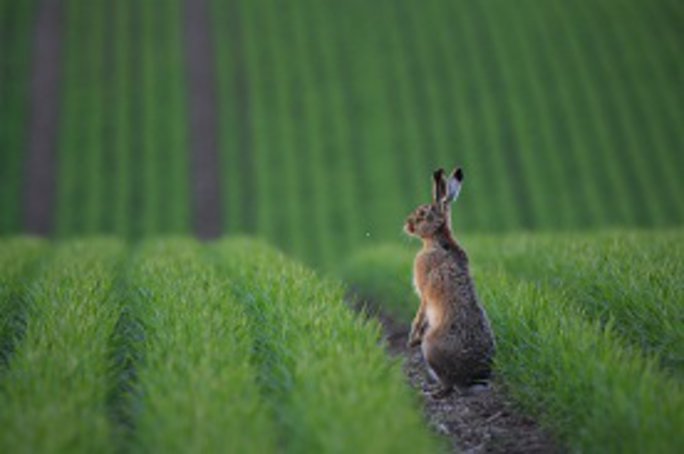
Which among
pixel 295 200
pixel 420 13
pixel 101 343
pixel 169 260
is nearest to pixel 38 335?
pixel 101 343

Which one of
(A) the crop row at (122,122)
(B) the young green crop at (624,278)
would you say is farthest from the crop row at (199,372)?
(A) the crop row at (122,122)

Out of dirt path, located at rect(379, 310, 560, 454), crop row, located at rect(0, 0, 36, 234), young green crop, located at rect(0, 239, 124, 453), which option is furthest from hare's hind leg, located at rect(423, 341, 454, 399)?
crop row, located at rect(0, 0, 36, 234)

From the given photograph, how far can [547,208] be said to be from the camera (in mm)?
24375

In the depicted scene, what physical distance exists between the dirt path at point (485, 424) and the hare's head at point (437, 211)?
4.33 feet

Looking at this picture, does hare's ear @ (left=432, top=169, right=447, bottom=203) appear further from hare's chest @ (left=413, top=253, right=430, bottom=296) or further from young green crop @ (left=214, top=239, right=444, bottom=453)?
young green crop @ (left=214, top=239, right=444, bottom=453)

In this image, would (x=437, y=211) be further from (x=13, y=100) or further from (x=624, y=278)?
(x=13, y=100)

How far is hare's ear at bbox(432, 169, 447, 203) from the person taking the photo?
234 inches

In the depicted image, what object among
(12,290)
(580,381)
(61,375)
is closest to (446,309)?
(580,381)

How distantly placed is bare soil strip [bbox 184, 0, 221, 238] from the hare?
61.4 feet

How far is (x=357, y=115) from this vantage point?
29.2 meters

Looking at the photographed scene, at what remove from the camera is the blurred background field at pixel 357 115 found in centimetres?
2453

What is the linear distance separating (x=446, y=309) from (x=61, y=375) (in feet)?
9.28

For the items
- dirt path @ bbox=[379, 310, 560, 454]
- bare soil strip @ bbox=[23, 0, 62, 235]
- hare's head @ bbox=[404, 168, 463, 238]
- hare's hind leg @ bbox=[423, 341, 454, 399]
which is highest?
bare soil strip @ bbox=[23, 0, 62, 235]

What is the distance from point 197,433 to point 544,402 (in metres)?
2.54
